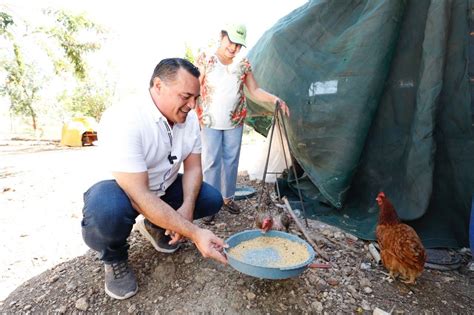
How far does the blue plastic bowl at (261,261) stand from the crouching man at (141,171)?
0.12 m

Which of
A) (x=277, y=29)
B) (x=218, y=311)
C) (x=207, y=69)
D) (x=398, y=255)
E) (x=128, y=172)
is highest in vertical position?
(x=277, y=29)

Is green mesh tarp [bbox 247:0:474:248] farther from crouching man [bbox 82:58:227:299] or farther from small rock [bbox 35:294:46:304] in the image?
small rock [bbox 35:294:46:304]

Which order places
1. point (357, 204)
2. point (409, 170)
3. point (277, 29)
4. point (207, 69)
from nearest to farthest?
point (409, 170)
point (207, 69)
point (357, 204)
point (277, 29)

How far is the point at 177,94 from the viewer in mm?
1673

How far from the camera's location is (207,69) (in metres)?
2.74

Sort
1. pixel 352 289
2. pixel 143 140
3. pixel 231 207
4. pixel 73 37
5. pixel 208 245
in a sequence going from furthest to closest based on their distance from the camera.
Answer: pixel 73 37
pixel 231 207
pixel 352 289
pixel 143 140
pixel 208 245

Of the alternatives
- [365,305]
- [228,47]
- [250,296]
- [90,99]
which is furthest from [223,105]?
[90,99]

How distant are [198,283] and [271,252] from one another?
491mm

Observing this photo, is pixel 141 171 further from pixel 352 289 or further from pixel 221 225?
pixel 352 289

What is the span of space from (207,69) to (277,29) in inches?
45.1

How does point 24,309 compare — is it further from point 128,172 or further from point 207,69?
point 207,69

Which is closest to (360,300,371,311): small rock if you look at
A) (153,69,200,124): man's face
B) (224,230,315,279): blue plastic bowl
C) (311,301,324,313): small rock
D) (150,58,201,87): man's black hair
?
(311,301,324,313): small rock

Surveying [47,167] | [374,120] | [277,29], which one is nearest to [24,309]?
[374,120]

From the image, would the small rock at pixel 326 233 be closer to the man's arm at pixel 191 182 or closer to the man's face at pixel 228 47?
the man's arm at pixel 191 182
